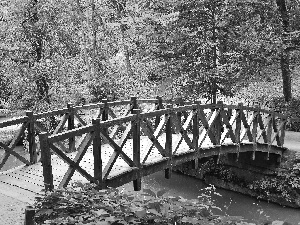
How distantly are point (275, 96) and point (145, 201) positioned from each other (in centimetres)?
1637

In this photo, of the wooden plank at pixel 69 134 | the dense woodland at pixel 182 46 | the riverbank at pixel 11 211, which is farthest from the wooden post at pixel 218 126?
the riverbank at pixel 11 211

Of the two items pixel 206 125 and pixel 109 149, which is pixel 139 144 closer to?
pixel 109 149

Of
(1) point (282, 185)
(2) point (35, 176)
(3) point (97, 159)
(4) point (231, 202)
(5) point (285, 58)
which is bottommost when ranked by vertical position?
(4) point (231, 202)

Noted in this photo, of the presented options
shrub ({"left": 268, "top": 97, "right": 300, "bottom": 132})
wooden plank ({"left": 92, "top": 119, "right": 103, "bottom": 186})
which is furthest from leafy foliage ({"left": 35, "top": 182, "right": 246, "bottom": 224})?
shrub ({"left": 268, "top": 97, "right": 300, "bottom": 132})

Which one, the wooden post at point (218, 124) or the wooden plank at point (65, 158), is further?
the wooden post at point (218, 124)

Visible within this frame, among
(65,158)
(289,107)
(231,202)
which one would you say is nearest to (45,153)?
(65,158)

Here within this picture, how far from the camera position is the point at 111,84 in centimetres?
2014

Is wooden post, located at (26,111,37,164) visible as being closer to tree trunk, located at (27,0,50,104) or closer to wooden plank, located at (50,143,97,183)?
wooden plank, located at (50,143,97,183)

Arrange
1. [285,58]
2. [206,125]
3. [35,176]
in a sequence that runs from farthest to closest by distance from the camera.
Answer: [285,58], [206,125], [35,176]

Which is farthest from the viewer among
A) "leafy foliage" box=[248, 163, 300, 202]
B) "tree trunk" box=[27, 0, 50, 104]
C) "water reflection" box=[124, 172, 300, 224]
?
"tree trunk" box=[27, 0, 50, 104]

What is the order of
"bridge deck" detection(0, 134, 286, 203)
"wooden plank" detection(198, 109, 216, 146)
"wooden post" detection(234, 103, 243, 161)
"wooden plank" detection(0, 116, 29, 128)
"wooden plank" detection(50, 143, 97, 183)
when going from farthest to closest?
1. "wooden post" detection(234, 103, 243, 161)
2. "wooden plank" detection(198, 109, 216, 146)
3. "wooden plank" detection(0, 116, 29, 128)
4. "bridge deck" detection(0, 134, 286, 203)
5. "wooden plank" detection(50, 143, 97, 183)

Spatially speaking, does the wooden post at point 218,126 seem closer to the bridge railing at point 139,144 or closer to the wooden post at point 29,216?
the bridge railing at point 139,144

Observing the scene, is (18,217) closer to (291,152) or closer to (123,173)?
(123,173)

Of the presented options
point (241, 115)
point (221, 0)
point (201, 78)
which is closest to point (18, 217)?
point (241, 115)
